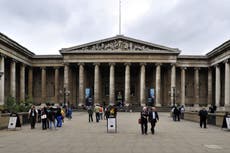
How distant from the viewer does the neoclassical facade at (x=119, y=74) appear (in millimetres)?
65875

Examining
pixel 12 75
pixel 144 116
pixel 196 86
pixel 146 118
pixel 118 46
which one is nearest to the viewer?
pixel 144 116

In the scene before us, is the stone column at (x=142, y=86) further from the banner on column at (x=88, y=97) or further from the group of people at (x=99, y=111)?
the group of people at (x=99, y=111)

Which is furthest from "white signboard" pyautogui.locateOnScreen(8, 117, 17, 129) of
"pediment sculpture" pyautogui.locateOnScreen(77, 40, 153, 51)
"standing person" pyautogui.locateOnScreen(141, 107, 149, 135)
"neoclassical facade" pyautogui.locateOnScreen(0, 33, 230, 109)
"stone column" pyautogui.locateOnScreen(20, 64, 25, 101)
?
"pediment sculpture" pyautogui.locateOnScreen(77, 40, 153, 51)

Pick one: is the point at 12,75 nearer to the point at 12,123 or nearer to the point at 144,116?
the point at 12,123

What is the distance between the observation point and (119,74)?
249ft

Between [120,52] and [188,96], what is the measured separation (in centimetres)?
2048

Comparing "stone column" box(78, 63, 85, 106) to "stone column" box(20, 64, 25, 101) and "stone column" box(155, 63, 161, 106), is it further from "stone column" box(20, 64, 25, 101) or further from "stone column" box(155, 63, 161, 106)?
"stone column" box(155, 63, 161, 106)

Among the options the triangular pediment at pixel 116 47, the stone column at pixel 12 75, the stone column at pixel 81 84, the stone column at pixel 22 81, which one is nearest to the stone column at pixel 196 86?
the triangular pediment at pixel 116 47

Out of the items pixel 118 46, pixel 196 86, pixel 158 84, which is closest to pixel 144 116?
pixel 158 84

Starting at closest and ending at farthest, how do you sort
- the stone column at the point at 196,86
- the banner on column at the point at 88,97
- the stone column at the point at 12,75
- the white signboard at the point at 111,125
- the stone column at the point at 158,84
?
the white signboard at the point at 111,125, the stone column at the point at 12,75, the banner on column at the point at 88,97, the stone column at the point at 158,84, the stone column at the point at 196,86

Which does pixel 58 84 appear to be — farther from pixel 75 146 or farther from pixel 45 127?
pixel 75 146

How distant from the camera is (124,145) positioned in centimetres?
1476

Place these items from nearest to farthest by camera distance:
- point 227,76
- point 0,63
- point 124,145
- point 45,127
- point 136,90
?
point 124,145 → point 45,127 → point 0,63 → point 227,76 → point 136,90

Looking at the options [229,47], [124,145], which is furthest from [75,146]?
[229,47]
